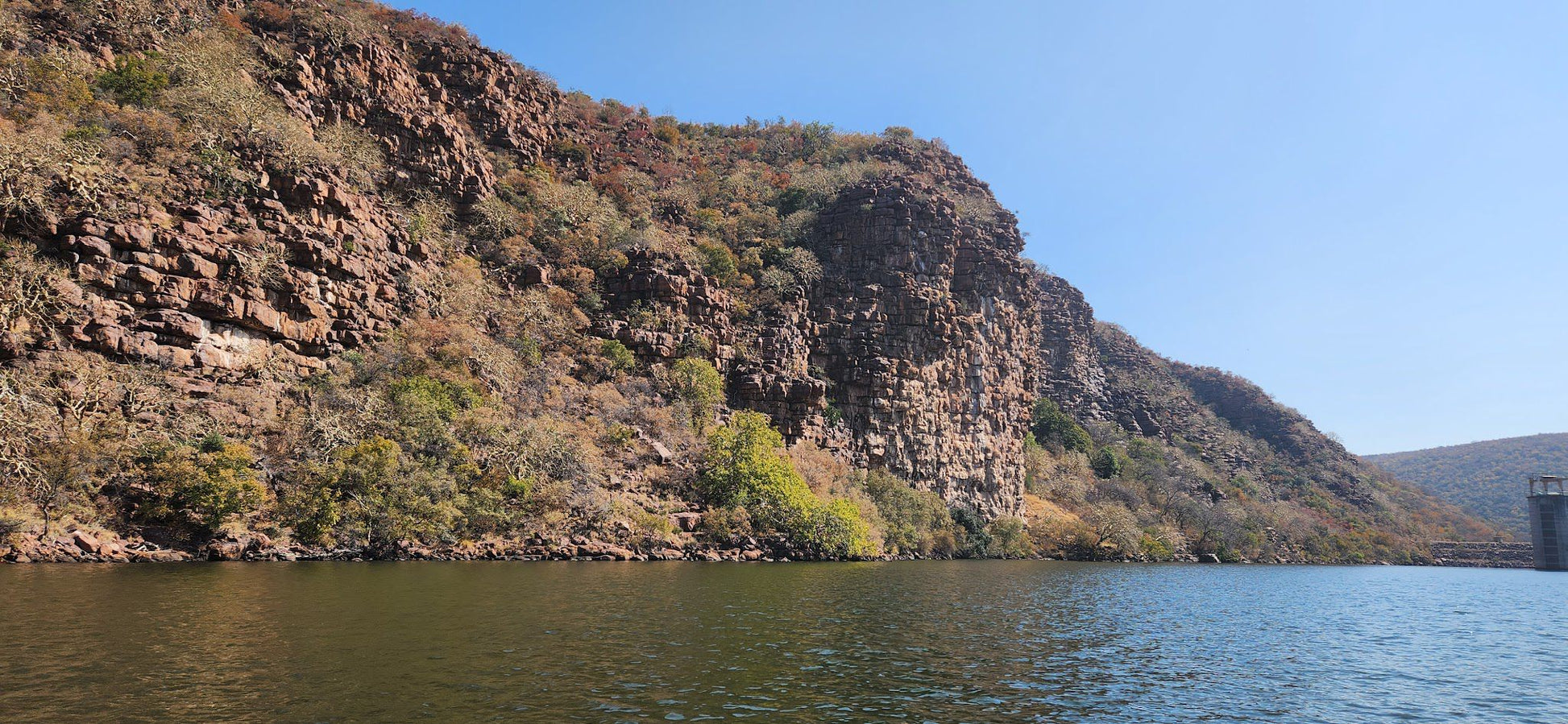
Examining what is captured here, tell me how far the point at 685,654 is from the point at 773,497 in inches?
1415

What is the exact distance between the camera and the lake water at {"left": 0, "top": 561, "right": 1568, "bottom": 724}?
1278cm

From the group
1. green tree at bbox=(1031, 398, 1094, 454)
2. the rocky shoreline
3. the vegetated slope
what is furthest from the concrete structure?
the rocky shoreline

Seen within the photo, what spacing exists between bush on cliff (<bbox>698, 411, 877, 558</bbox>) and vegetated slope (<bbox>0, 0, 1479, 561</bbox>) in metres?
0.25

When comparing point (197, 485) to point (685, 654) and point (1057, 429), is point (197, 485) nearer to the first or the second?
point (685, 654)

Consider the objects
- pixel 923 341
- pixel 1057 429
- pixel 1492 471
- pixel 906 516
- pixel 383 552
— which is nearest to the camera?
pixel 383 552

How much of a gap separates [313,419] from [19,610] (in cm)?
2256

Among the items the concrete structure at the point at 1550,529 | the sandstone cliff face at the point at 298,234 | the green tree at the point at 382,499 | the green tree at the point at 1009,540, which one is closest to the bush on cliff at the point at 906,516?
the green tree at the point at 1009,540

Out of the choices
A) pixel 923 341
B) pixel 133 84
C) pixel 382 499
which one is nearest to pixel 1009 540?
pixel 923 341

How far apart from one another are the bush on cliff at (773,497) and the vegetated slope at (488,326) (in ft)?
0.81

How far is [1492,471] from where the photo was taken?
172 m

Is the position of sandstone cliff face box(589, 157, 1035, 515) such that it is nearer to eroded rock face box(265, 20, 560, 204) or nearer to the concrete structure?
eroded rock face box(265, 20, 560, 204)

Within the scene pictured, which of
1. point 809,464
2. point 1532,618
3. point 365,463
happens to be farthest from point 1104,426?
point 365,463

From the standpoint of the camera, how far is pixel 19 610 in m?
17.3

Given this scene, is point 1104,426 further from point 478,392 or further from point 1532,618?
point 478,392
